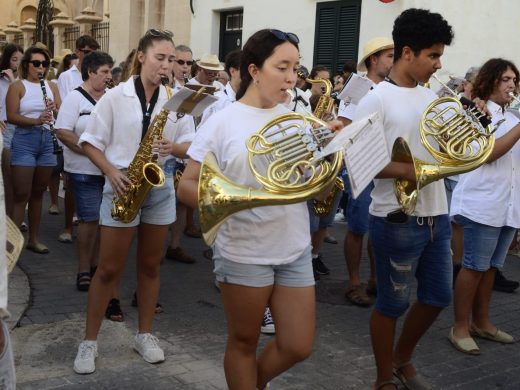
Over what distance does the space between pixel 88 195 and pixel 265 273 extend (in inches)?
120

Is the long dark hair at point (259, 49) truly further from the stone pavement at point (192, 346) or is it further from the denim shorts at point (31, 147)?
the denim shorts at point (31, 147)

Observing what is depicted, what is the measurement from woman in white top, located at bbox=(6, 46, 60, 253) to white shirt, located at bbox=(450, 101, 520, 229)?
161 inches

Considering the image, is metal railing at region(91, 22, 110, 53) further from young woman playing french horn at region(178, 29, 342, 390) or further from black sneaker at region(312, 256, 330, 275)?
young woman playing french horn at region(178, 29, 342, 390)

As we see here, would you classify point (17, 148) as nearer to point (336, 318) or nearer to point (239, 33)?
point (336, 318)

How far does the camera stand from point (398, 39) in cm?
382

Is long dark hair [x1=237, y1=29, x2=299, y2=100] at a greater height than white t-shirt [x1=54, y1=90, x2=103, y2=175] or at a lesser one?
greater

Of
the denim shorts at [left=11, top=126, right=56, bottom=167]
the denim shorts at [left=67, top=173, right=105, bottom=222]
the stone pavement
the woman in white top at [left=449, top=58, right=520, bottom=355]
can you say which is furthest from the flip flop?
the woman in white top at [left=449, top=58, right=520, bottom=355]

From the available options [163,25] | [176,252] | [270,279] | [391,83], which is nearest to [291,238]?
[270,279]

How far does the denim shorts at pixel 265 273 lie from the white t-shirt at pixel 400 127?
760 mm

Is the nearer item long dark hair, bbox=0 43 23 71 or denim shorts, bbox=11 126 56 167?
denim shorts, bbox=11 126 56 167

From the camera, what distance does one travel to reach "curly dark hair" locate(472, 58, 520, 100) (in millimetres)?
4820

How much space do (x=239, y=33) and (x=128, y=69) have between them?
37.5 ft

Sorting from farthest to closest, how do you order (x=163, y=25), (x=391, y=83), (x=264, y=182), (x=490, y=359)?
1. (x=163, y=25)
2. (x=490, y=359)
3. (x=391, y=83)
4. (x=264, y=182)

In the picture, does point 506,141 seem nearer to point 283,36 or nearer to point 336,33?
point 283,36
